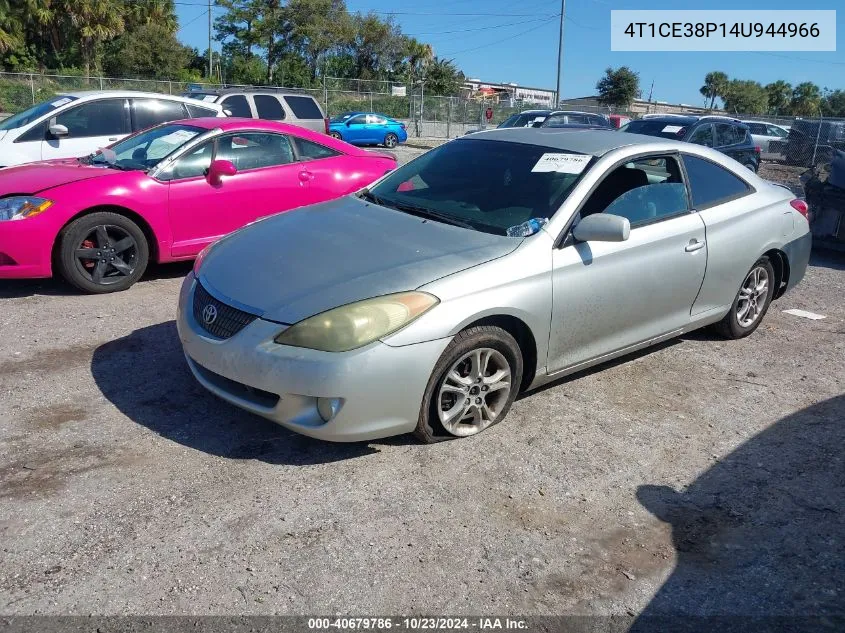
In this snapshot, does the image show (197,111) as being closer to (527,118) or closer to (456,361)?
(456,361)

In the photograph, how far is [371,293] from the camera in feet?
11.4

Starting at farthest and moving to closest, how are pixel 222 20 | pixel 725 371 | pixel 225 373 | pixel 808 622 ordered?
1. pixel 222 20
2. pixel 725 371
3. pixel 225 373
4. pixel 808 622

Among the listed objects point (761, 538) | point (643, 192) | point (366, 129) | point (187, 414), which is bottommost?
point (761, 538)

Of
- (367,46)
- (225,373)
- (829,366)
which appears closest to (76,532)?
(225,373)

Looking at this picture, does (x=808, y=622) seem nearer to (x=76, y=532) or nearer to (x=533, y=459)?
(x=533, y=459)

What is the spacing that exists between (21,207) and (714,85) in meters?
90.8

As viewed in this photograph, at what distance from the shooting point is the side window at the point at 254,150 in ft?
22.0

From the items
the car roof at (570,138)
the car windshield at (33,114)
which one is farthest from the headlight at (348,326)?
the car windshield at (33,114)

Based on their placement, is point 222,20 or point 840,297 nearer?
point 840,297

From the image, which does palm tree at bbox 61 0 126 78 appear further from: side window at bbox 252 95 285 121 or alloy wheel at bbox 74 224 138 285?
alloy wheel at bbox 74 224 138 285

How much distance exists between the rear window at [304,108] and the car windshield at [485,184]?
1027 centimetres

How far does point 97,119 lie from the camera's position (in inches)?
354

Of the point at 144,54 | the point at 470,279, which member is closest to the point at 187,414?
the point at 470,279

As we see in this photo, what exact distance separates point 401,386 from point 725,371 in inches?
106
